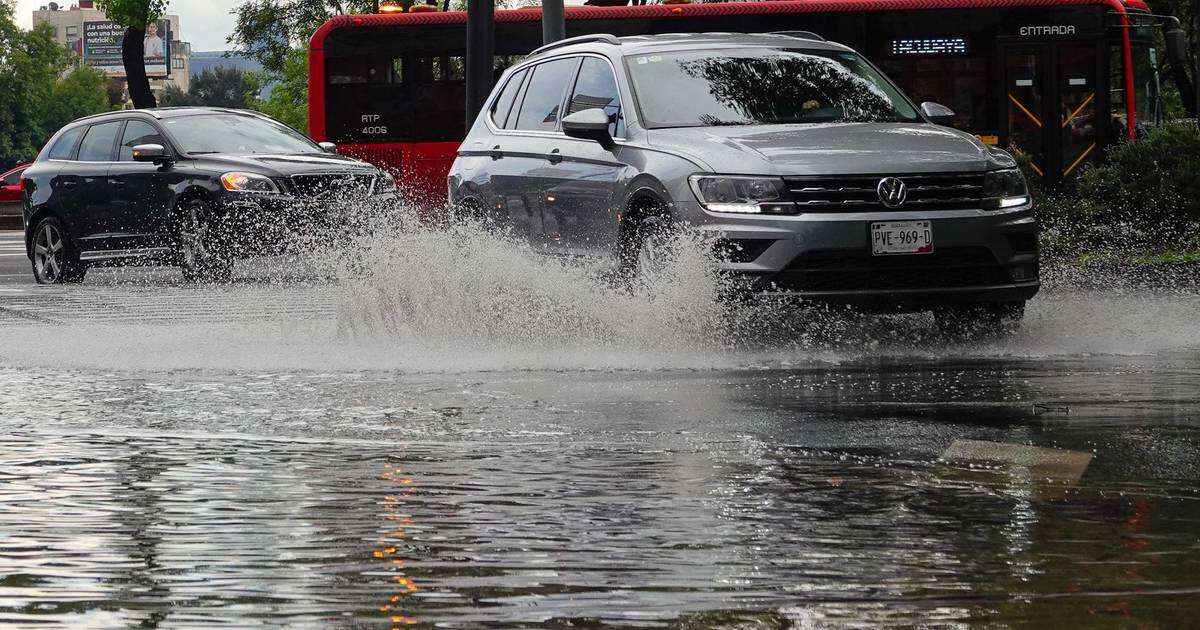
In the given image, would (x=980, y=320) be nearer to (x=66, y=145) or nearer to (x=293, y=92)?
(x=66, y=145)

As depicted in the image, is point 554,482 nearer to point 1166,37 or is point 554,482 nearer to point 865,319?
point 865,319

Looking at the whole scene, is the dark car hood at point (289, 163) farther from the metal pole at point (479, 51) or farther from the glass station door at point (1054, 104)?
the glass station door at point (1054, 104)

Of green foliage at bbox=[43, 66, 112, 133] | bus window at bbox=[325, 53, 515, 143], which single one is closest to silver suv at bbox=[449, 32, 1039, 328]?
bus window at bbox=[325, 53, 515, 143]

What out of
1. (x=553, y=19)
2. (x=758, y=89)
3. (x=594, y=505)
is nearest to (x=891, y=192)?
(x=758, y=89)

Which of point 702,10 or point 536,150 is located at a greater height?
point 702,10

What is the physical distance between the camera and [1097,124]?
25.5 metres

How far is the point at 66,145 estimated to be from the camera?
67.7ft

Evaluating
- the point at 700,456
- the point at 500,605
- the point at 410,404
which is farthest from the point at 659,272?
the point at 500,605

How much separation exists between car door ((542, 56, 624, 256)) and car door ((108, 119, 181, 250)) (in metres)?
7.94

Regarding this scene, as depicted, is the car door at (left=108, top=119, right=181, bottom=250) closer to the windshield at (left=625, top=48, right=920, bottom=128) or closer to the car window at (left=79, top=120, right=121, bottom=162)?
the car window at (left=79, top=120, right=121, bottom=162)

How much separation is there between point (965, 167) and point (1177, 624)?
6.53m

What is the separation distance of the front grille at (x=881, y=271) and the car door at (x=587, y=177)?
1272 mm

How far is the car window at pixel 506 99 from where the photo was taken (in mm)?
12828

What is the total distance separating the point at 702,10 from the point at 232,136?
8.91 m
